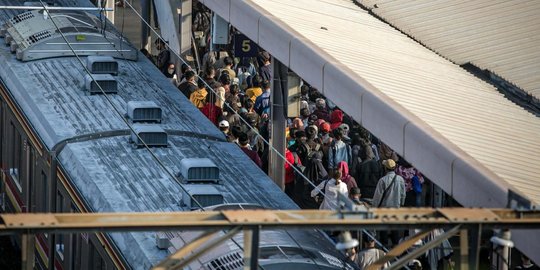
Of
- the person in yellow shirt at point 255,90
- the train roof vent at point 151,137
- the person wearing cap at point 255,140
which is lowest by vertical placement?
the person wearing cap at point 255,140

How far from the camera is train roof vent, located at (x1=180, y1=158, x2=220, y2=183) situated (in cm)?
1516

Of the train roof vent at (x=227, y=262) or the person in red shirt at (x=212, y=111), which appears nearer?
the train roof vent at (x=227, y=262)

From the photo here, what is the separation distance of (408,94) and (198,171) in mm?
2786

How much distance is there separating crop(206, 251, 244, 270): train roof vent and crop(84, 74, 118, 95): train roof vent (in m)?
6.12

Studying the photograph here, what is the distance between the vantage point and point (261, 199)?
15.1 metres

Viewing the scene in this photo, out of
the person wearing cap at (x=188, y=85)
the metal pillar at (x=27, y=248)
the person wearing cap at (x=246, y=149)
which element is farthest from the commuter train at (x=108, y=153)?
the metal pillar at (x=27, y=248)

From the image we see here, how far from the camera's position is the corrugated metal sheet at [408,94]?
1364cm

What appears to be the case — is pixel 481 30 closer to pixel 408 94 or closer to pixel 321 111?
pixel 408 94

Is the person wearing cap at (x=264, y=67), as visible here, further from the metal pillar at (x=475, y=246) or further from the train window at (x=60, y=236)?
the metal pillar at (x=475, y=246)

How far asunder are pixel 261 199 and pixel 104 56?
5.71m

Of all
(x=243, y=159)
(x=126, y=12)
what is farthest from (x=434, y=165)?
(x=126, y=12)

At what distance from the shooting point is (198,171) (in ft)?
49.9

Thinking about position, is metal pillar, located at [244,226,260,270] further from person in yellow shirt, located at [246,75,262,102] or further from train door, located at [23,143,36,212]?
person in yellow shirt, located at [246,75,262,102]

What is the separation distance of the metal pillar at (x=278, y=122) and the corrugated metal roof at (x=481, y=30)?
6.30 feet
